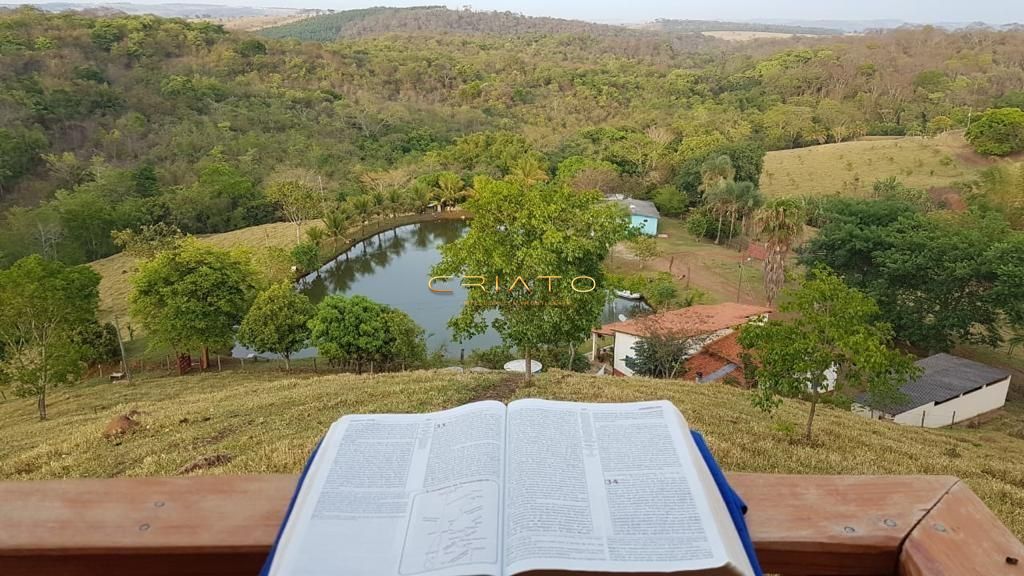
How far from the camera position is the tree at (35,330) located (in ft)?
33.2

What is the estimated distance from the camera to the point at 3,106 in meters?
34.7

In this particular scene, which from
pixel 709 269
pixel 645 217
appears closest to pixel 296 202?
pixel 645 217

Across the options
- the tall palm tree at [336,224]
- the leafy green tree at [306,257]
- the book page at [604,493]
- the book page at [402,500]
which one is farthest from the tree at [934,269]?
the tall palm tree at [336,224]

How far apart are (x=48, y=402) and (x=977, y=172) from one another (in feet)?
127

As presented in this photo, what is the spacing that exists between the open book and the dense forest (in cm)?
2645

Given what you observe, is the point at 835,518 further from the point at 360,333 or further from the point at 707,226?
the point at 707,226

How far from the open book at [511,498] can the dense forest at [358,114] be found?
86.8 feet

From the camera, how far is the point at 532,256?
8.02 meters

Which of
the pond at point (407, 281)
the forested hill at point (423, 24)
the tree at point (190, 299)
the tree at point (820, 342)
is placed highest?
the forested hill at point (423, 24)

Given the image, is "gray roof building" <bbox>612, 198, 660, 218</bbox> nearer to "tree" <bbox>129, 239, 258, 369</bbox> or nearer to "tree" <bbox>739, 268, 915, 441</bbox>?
"tree" <bbox>129, 239, 258, 369</bbox>

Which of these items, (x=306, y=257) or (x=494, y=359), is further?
(x=306, y=257)

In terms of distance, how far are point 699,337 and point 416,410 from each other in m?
7.82

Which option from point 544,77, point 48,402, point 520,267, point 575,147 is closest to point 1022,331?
point 520,267

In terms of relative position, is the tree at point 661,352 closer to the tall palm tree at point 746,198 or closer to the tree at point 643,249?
the tree at point 643,249
